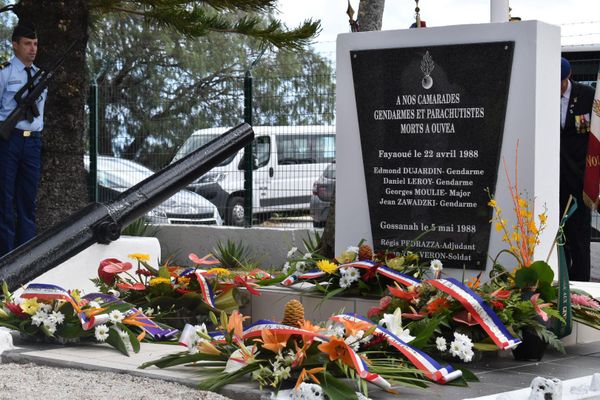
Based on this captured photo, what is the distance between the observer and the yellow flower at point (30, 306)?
18.4 ft

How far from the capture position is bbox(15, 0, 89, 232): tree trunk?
11234mm

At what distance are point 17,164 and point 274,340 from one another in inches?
205

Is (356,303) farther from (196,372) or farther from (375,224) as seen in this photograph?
(196,372)

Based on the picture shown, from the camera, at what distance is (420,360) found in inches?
184

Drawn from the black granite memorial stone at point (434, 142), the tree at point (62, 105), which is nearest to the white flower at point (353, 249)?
the black granite memorial stone at point (434, 142)

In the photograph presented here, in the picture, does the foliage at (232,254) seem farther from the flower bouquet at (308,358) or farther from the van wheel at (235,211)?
the flower bouquet at (308,358)

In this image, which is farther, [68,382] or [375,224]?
[375,224]

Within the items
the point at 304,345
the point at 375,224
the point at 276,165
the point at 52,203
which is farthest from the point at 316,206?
the point at 304,345

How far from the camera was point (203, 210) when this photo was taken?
46.2ft

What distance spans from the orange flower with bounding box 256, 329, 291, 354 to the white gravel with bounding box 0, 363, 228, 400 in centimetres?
30

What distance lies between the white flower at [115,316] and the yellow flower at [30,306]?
1.35 feet

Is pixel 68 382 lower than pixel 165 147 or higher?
lower

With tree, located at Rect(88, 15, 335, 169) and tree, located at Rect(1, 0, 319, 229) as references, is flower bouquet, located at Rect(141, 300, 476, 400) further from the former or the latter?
tree, located at Rect(88, 15, 335, 169)

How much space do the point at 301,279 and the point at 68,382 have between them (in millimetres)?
2070
